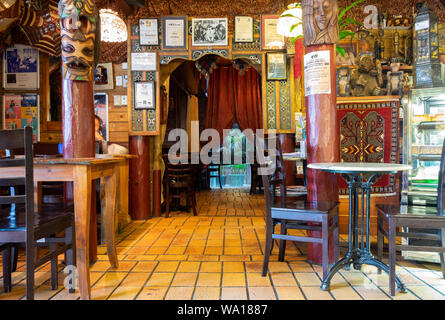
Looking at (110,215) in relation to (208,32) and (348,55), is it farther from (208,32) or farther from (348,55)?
(348,55)

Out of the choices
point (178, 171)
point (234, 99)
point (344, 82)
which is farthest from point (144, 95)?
point (234, 99)

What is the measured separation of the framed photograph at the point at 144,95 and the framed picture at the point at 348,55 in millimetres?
2863

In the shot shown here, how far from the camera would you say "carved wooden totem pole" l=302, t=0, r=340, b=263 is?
9.98ft

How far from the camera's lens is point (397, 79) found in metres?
4.46

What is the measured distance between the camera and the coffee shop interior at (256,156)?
2.48m

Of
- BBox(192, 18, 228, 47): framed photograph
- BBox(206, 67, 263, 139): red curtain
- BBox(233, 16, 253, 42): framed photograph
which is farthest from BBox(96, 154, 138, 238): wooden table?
BBox(206, 67, 263, 139): red curtain

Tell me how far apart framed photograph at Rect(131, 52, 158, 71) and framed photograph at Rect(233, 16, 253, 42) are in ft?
4.29

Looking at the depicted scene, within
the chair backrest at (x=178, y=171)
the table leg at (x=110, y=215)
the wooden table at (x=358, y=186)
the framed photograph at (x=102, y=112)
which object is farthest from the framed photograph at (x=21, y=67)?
the wooden table at (x=358, y=186)

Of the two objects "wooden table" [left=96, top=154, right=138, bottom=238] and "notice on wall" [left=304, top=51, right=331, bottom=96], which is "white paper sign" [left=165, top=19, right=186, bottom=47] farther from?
"notice on wall" [left=304, top=51, right=331, bottom=96]

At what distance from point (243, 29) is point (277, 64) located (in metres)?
0.75

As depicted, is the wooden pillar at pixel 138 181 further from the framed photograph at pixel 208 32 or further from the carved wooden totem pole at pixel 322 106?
the carved wooden totem pole at pixel 322 106

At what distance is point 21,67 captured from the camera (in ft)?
20.7

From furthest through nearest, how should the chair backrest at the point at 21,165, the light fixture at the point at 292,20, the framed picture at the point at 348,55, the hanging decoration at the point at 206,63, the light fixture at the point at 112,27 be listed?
the hanging decoration at the point at 206,63 < the framed picture at the point at 348,55 < the light fixture at the point at 112,27 < the light fixture at the point at 292,20 < the chair backrest at the point at 21,165
